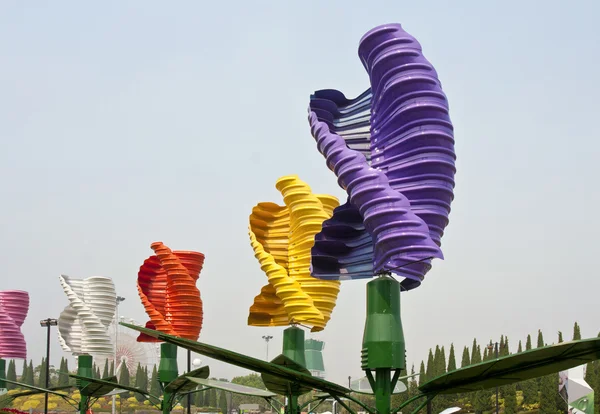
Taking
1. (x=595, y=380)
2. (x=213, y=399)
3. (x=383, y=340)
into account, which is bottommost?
(x=383, y=340)

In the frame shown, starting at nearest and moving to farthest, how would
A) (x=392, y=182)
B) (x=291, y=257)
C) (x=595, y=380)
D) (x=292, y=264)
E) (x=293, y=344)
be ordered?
(x=392, y=182)
(x=293, y=344)
(x=292, y=264)
(x=291, y=257)
(x=595, y=380)

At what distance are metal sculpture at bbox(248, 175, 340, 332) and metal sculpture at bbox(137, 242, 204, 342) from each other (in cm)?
395

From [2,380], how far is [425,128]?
73.6 ft

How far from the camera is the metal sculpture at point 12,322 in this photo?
112ft

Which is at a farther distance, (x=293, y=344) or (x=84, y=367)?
(x=84, y=367)

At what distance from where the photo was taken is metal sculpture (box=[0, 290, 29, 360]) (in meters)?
34.2

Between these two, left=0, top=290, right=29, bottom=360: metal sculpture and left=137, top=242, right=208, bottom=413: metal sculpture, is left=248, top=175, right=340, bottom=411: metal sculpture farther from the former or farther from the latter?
left=0, top=290, right=29, bottom=360: metal sculpture

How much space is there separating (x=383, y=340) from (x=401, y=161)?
388 cm

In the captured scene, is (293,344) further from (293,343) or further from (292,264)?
(292,264)

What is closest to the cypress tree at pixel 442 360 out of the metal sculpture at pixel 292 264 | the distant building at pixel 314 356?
the distant building at pixel 314 356

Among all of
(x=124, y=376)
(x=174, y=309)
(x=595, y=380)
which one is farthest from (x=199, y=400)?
(x=174, y=309)

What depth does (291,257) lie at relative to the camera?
23.8 m

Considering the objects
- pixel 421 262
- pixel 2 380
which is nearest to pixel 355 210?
pixel 421 262

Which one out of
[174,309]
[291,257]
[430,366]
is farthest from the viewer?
[430,366]
